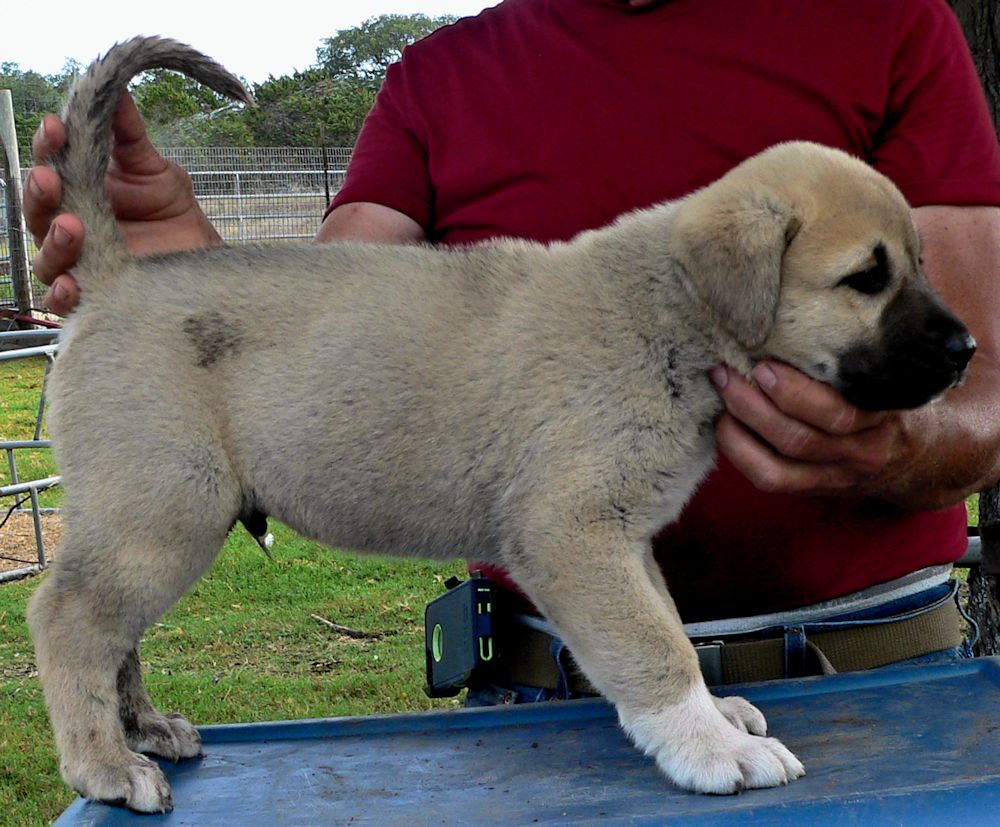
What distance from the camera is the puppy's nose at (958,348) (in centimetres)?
265

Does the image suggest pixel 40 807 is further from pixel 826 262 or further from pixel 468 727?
pixel 826 262

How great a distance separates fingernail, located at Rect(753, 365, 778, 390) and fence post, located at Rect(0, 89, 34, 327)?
13.2 meters

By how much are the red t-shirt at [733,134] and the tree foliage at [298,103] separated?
45.3ft

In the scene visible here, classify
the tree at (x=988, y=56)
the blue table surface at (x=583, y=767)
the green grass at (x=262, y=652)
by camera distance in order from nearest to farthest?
the blue table surface at (x=583, y=767) → the tree at (x=988, y=56) → the green grass at (x=262, y=652)

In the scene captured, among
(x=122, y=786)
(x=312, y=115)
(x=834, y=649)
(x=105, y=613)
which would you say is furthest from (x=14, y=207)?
(x=834, y=649)

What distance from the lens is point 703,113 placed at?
3303 mm

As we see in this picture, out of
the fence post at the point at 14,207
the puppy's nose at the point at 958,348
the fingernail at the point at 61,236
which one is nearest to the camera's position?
the puppy's nose at the point at 958,348

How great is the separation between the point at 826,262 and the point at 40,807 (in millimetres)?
4706

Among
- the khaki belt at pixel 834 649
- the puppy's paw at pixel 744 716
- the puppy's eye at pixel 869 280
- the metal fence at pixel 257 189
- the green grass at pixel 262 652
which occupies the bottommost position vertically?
the green grass at pixel 262 652

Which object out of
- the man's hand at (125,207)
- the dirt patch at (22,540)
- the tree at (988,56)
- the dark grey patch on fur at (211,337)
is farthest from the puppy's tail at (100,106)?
the dirt patch at (22,540)

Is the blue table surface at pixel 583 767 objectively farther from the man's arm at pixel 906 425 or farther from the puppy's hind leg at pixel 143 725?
the man's arm at pixel 906 425

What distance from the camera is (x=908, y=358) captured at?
2680mm

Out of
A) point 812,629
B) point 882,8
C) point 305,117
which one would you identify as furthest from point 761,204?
point 305,117

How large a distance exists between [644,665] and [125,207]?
1.89 m
